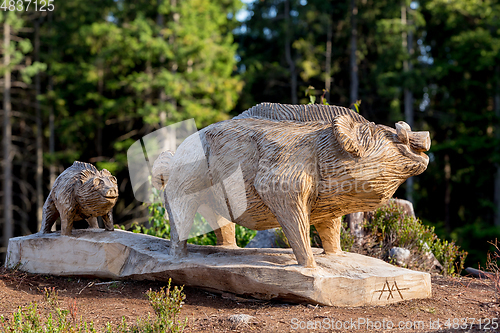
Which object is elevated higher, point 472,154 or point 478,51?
point 478,51

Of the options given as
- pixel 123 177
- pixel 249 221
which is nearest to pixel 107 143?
pixel 123 177

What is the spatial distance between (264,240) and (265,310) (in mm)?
3078

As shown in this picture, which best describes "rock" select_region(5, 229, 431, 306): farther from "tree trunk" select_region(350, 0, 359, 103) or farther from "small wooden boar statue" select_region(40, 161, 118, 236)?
"tree trunk" select_region(350, 0, 359, 103)

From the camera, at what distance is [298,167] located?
13.4ft

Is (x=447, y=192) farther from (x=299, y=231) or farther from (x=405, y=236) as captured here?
(x=299, y=231)

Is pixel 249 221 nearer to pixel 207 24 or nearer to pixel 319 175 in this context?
pixel 319 175

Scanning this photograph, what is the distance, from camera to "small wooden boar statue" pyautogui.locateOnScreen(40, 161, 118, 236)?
521 cm

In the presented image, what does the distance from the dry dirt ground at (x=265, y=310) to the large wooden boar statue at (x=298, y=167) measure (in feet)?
1.72

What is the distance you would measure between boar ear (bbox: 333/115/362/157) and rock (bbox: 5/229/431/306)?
3.57 feet

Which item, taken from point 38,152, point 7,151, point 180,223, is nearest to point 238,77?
point 38,152

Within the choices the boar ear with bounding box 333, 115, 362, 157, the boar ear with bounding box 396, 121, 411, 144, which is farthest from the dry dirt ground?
the boar ear with bounding box 396, 121, 411, 144

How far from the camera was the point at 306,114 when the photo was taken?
4.55 meters

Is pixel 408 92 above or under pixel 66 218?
above

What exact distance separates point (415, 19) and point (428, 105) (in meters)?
3.38
